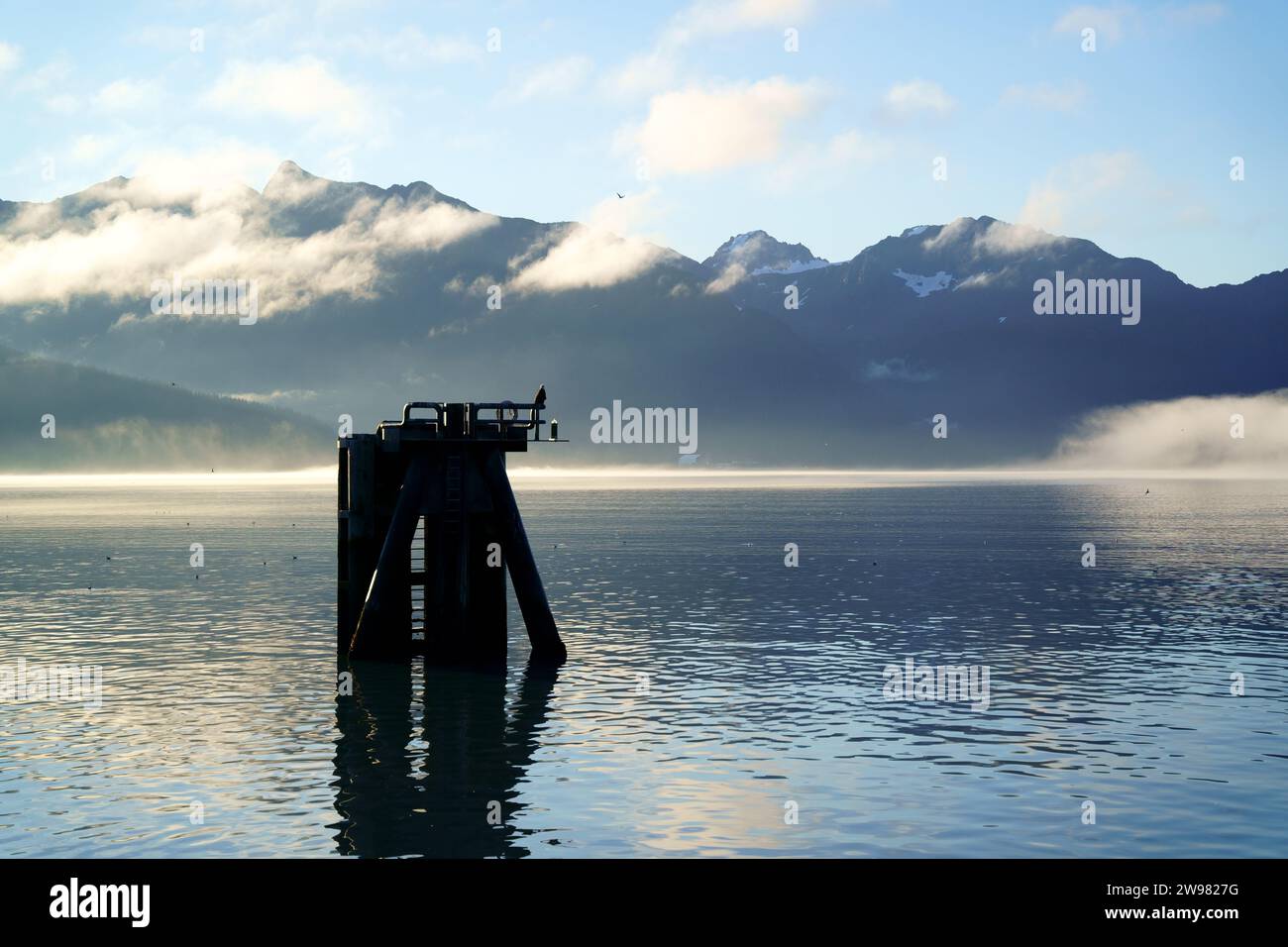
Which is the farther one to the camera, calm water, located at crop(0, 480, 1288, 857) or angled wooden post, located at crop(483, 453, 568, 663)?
angled wooden post, located at crop(483, 453, 568, 663)

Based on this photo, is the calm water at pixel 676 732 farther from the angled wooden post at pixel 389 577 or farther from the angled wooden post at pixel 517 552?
the angled wooden post at pixel 517 552

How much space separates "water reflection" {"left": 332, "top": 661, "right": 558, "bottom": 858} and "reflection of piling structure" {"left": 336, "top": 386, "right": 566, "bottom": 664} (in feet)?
3.59

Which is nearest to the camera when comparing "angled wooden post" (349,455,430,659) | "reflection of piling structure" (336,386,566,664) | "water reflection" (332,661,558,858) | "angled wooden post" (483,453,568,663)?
"water reflection" (332,661,558,858)

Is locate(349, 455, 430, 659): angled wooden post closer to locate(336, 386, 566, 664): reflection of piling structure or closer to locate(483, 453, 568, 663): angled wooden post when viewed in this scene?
locate(336, 386, 566, 664): reflection of piling structure

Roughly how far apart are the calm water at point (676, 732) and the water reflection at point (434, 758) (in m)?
0.11

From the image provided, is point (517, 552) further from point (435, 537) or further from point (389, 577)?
point (389, 577)

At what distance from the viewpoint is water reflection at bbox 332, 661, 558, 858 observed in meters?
23.7

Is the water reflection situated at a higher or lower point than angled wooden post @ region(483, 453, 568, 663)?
lower

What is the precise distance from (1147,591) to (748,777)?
2070 inches

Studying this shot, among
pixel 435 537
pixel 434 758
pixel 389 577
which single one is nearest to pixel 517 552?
pixel 435 537

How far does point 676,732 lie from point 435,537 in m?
12.0

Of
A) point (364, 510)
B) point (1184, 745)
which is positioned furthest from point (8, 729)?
point (1184, 745)

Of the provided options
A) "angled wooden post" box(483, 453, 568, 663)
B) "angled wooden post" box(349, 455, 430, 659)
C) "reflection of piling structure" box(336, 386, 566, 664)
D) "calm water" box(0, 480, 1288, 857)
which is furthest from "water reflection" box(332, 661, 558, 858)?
"angled wooden post" box(483, 453, 568, 663)
